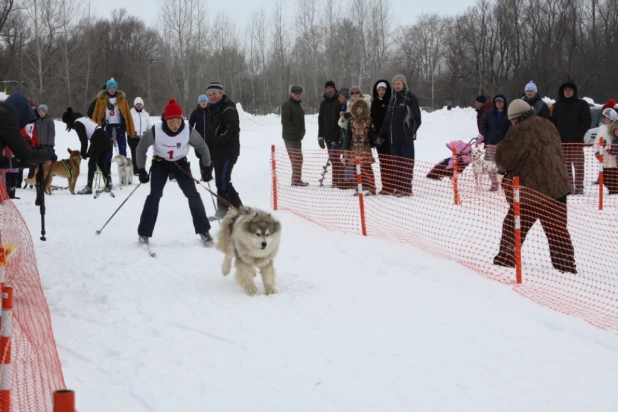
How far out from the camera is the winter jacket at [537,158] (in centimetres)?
614

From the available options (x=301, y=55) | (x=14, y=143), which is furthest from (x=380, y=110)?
(x=301, y=55)

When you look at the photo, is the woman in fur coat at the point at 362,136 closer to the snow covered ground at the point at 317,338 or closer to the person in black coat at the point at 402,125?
the person in black coat at the point at 402,125

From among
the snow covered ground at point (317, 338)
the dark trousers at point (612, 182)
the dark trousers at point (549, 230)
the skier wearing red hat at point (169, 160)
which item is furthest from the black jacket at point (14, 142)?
the dark trousers at point (612, 182)

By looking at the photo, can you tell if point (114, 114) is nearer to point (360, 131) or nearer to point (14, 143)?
point (360, 131)

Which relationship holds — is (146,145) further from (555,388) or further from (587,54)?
(587,54)

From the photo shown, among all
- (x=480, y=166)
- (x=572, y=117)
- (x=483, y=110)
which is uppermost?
(x=483, y=110)

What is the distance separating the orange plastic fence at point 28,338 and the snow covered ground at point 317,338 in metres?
0.11

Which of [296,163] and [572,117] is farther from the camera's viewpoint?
[296,163]

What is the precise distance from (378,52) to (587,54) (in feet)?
→ 47.2

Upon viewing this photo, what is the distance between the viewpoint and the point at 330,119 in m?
11.8

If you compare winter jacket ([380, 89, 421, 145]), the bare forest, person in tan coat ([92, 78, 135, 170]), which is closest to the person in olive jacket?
winter jacket ([380, 89, 421, 145])

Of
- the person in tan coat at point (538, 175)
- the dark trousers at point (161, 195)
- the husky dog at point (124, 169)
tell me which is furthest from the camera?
the husky dog at point (124, 169)

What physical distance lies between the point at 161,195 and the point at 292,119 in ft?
16.5

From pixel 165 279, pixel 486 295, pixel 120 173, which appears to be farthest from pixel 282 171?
pixel 486 295
